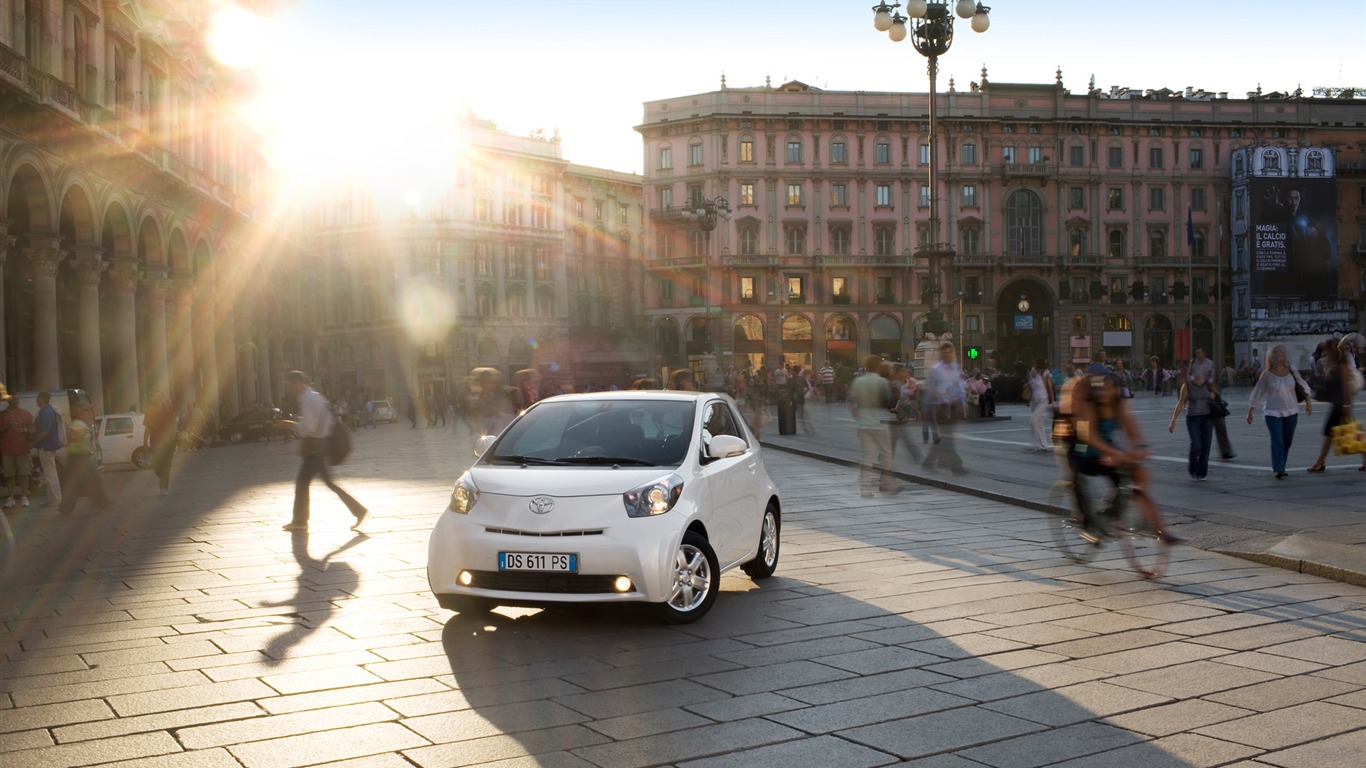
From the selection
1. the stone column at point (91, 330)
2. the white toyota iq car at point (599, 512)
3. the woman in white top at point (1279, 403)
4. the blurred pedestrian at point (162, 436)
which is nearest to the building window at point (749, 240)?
the stone column at point (91, 330)

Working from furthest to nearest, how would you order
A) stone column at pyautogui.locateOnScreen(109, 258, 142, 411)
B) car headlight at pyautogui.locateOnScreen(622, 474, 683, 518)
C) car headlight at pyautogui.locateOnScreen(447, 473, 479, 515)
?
stone column at pyautogui.locateOnScreen(109, 258, 142, 411) → car headlight at pyautogui.locateOnScreen(447, 473, 479, 515) → car headlight at pyautogui.locateOnScreen(622, 474, 683, 518)

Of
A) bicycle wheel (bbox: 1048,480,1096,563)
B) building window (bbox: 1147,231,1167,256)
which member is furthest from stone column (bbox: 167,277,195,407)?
building window (bbox: 1147,231,1167,256)

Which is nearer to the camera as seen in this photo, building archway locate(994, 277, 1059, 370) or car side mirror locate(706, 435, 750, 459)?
car side mirror locate(706, 435, 750, 459)

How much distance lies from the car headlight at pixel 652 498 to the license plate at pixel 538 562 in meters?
0.44

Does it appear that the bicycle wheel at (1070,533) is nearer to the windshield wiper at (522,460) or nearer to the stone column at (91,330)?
the windshield wiper at (522,460)

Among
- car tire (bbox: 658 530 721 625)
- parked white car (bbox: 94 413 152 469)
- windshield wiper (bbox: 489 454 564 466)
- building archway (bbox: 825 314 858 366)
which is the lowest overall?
parked white car (bbox: 94 413 152 469)

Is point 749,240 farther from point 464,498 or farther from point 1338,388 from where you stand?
point 464,498

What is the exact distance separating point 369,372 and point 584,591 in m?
73.1

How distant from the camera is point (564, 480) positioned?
7.56 metres

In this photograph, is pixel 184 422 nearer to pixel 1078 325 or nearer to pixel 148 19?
pixel 148 19

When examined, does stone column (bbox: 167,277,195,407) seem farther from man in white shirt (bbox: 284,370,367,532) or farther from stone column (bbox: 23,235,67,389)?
man in white shirt (bbox: 284,370,367,532)

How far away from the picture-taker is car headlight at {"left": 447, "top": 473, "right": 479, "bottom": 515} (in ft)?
25.1

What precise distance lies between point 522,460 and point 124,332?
2948 centimetres

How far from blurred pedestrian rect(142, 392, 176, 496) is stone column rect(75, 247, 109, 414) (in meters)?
10.6
